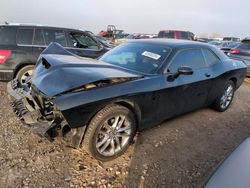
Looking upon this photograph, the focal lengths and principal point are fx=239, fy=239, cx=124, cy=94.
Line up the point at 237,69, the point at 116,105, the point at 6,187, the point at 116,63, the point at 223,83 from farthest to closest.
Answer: the point at 237,69 → the point at 223,83 → the point at 116,63 → the point at 116,105 → the point at 6,187

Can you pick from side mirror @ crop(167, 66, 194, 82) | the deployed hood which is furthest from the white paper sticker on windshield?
the deployed hood

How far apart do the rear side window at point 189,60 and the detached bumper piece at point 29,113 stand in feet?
6.56

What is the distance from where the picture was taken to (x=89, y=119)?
2.84 m

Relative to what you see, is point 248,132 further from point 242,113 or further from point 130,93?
point 130,93

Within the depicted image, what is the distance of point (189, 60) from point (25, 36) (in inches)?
160

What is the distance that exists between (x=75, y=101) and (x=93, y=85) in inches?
14.0

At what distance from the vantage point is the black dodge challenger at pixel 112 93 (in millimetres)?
2791

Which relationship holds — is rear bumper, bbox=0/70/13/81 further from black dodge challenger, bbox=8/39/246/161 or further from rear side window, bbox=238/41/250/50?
rear side window, bbox=238/41/250/50

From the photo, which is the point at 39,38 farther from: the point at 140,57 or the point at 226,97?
the point at 226,97

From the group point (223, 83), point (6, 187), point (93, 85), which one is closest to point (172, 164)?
point (93, 85)

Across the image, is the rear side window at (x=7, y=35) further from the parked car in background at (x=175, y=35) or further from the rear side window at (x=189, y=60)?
the parked car in background at (x=175, y=35)

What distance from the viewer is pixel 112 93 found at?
9.66 ft

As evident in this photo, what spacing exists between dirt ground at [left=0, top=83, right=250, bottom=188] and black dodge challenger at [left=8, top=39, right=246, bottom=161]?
287mm

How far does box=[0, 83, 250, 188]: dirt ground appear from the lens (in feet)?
9.11
